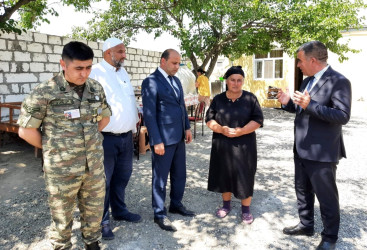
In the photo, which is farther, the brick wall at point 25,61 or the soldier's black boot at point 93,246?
the brick wall at point 25,61

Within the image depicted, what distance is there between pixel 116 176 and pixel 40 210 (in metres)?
1.25

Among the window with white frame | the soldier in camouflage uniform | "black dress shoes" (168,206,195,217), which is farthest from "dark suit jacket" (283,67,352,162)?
the window with white frame

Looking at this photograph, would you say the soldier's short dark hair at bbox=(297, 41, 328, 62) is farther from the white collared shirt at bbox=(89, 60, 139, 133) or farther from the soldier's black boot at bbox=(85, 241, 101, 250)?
the soldier's black boot at bbox=(85, 241, 101, 250)

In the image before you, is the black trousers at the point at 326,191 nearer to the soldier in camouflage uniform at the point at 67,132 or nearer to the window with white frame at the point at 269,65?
the soldier in camouflage uniform at the point at 67,132

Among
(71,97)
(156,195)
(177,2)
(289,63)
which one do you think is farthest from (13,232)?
(289,63)

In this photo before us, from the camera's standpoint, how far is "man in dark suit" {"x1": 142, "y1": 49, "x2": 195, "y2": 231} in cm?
298

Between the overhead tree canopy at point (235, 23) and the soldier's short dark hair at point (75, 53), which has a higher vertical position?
the overhead tree canopy at point (235, 23)

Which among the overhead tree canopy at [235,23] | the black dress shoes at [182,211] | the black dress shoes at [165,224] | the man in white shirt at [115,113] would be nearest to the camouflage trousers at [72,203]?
the man in white shirt at [115,113]

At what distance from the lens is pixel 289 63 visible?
15.4 metres

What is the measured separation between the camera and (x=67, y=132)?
211cm

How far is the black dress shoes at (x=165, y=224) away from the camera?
304cm

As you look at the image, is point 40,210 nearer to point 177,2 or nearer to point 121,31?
point 177,2

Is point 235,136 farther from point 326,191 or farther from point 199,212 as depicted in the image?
point 199,212

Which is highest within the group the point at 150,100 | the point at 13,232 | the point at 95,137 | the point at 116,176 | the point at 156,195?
the point at 150,100
